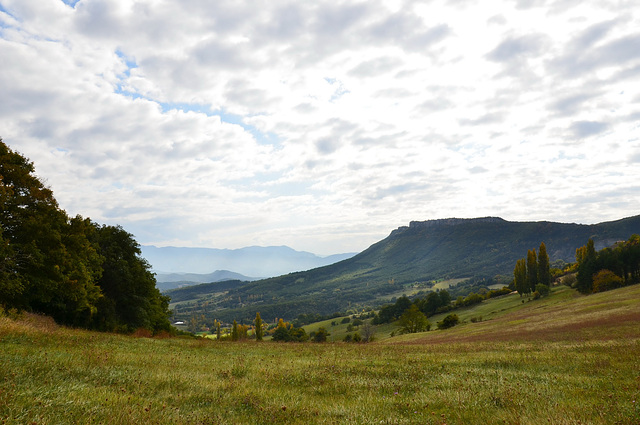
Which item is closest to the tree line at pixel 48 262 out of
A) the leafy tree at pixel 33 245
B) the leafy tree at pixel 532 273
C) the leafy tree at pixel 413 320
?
the leafy tree at pixel 33 245

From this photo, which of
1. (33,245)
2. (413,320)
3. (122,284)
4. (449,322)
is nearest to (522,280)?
(449,322)

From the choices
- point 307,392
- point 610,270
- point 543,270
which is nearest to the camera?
point 307,392

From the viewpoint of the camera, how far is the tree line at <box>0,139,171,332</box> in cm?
2509

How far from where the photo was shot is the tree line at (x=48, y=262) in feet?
82.3

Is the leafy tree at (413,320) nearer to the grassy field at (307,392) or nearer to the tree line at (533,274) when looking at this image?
the tree line at (533,274)

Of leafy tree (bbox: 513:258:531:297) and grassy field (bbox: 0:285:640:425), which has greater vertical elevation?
grassy field (bbox: 0:285:640:425)

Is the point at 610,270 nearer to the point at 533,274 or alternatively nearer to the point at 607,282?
the point at 607,282

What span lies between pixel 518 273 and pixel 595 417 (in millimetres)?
126883

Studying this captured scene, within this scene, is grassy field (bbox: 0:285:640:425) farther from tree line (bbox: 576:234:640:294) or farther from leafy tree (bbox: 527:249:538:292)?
leafy tree (bbox: 527:249:538:292)

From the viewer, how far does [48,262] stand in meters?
27.2

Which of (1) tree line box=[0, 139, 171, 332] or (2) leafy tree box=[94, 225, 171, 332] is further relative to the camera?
(2) leafy tree box=[94, 225, 171, 332]

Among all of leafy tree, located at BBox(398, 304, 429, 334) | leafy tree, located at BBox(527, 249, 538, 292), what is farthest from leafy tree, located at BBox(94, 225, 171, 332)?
leafy tree, located at BBox(527, 249, 538, 292)

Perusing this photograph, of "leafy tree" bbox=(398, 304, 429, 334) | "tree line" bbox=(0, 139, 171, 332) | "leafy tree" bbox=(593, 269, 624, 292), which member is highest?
"tree line" bbox=(0, 139, 171, 332)

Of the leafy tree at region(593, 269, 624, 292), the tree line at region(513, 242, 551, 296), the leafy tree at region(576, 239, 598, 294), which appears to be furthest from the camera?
the tree line at region(513, 242, 551, 296)
